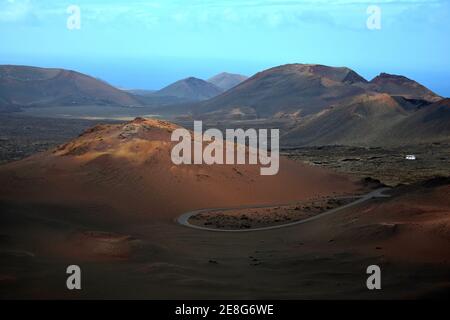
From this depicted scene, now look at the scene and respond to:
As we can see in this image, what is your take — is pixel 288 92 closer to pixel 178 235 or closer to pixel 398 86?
pixel 398 86

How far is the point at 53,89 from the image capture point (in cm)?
15988

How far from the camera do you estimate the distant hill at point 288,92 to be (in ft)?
403

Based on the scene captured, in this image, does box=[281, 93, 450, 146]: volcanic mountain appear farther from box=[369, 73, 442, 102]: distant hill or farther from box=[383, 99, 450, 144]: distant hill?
box=[369, 73, 442, 102]: distant hill

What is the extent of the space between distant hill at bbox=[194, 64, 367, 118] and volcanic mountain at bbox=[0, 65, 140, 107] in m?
34.3

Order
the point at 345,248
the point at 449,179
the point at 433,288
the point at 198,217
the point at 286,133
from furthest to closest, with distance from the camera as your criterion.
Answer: the point at 286,133
the point at 198,217
the point at 449,179
the point at 345,248
the point at 433,288

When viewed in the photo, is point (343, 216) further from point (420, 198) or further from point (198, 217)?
point (198, 217)

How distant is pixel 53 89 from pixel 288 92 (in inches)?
2427

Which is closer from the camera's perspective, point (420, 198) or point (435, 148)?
point (420, 198)

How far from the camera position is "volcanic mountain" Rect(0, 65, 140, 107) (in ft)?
493

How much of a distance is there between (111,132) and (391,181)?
721 inches

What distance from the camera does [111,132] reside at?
133 feet

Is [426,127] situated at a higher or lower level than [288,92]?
lower

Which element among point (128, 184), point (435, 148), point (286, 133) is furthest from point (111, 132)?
point (286, 133)

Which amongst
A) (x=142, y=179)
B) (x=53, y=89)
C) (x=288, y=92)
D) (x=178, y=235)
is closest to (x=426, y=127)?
(x=142, y=179)
